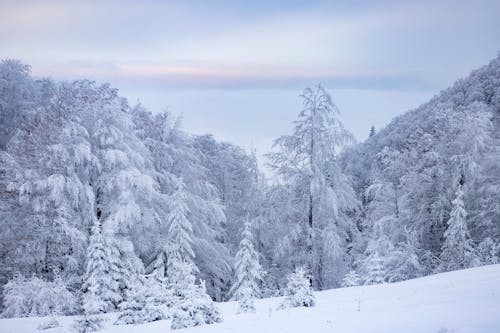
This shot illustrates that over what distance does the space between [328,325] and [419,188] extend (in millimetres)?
21098

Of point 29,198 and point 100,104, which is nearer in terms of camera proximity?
point 29,198

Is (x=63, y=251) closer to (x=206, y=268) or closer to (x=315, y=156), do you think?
(x=206, y=268)

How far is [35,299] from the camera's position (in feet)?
64.2

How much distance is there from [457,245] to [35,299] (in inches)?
783

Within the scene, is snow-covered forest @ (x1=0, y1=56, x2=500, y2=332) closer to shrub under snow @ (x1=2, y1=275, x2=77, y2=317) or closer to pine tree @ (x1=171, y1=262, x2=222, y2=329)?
shrub under snow @ (x1=2, y1=275, x2=77, y2=317)

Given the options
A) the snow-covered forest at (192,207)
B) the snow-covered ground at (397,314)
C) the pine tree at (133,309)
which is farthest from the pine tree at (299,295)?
the snow-covered forest at (192,207)

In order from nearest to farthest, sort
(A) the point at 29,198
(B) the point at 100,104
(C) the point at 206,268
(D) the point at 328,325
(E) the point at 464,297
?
(D) the point at 328,325
(E) the point at 464,297
(A) the point at 29,198
(B) the point at 100,104
(C) the point at 206,268

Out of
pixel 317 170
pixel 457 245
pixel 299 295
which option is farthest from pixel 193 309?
pixel 457 245

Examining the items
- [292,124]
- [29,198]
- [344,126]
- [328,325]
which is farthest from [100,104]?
[328,325]

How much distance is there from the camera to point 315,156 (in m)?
25.8

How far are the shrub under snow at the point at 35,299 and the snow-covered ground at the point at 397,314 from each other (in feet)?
10.2

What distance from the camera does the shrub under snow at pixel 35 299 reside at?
1927 centimetres

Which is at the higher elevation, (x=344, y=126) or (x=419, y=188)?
(x=344, y=126)

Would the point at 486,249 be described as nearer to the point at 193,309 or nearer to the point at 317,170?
the point at 317,170
